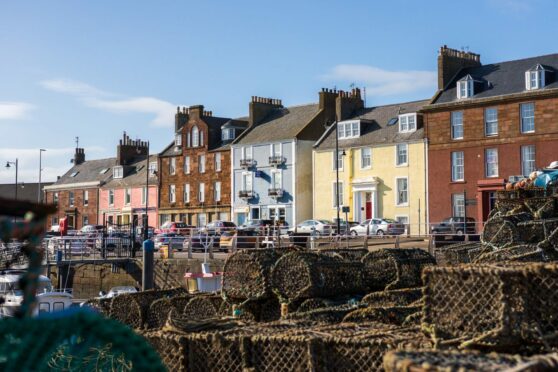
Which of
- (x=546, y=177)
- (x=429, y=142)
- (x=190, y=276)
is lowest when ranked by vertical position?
(x=190, y=276)

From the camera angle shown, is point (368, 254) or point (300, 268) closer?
point (300, 268)

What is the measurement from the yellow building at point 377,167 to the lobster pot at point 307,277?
28713mm

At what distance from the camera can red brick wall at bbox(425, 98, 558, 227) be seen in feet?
117

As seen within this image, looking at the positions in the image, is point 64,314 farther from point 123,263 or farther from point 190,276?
point 123,263

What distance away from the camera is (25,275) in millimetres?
2934

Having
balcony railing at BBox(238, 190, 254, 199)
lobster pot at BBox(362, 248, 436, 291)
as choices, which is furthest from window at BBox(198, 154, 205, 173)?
lobster pot at BBox(362, 248, 436, 291)

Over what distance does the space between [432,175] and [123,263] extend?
15884mm

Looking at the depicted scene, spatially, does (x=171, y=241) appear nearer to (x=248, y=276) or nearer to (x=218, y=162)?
(x=218, y=162)

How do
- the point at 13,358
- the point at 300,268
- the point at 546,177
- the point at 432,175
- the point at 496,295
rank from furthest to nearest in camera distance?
the point at 432,175
the point at 546,177
the point at 300,268
the point at 496,295
the point at 13,358

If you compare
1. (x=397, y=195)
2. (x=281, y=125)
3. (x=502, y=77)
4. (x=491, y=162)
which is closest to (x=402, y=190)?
(x=397, y=195)

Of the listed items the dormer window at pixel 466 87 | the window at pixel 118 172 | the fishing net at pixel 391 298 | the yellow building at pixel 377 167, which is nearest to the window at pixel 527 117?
the dormer window at pixel 466 87

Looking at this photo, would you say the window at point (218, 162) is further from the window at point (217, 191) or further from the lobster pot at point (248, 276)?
the lobster pot at point (248, 276)

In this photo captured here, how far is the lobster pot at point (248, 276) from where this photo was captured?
387 inches

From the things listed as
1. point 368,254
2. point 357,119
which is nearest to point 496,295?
point 368,254
